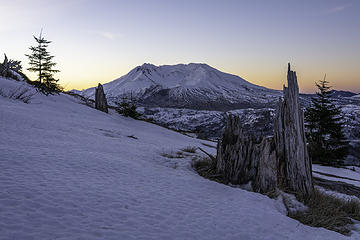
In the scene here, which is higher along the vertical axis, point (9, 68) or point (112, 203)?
point (9, 68)

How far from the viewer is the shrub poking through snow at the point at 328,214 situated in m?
3.44

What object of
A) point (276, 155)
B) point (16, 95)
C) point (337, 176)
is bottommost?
point (337, 176)

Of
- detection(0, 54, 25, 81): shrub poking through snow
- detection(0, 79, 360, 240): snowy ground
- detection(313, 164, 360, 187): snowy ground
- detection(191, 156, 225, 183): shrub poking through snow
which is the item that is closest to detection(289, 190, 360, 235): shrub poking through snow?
detection(0, 79, 360, 240): snowy ground

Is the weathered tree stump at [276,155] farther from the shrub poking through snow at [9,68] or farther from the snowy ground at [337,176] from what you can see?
the shrub poking through snow at [9,68]

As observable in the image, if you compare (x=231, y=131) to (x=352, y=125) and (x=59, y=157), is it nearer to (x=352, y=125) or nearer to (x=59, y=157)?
(x=59, y=157)

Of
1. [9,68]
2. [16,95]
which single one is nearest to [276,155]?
[16,95]

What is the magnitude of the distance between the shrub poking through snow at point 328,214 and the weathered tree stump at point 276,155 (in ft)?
0.93

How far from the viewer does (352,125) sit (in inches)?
2430

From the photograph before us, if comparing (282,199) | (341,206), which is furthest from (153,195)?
(341,206)

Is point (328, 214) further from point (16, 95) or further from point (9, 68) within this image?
point (9, 68)

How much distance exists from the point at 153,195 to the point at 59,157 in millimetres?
1656

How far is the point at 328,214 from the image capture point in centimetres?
390

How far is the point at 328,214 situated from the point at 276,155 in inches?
53.8

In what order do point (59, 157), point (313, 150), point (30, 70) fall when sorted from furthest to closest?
point (313, 150)
point (30, 70)
point (59, 157)
